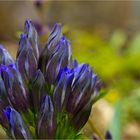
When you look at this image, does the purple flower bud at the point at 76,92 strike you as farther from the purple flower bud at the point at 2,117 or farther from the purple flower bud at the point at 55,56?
the purple flower bud at the point at 2,117

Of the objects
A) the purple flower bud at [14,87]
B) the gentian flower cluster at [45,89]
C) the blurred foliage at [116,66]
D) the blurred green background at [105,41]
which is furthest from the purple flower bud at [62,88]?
the blurred foliage at [116,66]

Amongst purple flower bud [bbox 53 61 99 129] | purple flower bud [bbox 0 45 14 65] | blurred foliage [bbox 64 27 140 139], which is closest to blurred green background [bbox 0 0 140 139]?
blurred foliage [bbox 64 27 140 139]

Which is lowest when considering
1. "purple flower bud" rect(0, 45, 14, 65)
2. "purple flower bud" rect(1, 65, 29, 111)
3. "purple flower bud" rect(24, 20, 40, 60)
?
"purple flower bud" rect(1, 65, 29, 111)

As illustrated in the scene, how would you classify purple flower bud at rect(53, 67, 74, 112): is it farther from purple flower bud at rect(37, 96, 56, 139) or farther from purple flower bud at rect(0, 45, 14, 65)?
purple flower bud at rect(0, 45, 14, 65)

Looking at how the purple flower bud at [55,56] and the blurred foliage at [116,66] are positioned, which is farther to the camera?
the blurred foliage at [116,66]

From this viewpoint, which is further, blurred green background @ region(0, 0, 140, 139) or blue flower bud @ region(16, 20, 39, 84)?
blurred green background @ region(0, 0, 140, 139)

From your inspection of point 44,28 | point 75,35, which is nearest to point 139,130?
point 44,28

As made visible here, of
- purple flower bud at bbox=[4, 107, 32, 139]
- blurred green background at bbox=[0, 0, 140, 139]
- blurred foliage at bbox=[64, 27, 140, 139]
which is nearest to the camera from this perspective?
purple flower bud at bbox=[4, 107, 32, 139]

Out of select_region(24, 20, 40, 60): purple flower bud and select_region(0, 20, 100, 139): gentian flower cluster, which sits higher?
select_region(24, 20, 40, 60): purple flower bud
